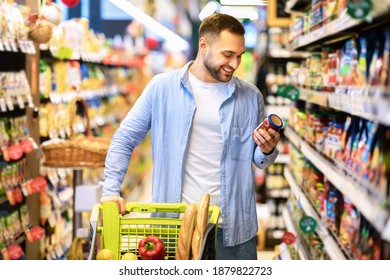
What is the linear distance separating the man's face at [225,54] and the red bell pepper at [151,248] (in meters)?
0.84

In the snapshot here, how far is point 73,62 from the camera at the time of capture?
7.48 m

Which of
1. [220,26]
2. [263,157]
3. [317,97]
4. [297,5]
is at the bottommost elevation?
[263,157]

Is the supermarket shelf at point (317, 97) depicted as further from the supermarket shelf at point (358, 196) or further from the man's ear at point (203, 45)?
the man's ear at point (203, 45)

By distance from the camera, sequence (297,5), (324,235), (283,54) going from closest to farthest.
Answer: (324,235), (297,5), (283,54)

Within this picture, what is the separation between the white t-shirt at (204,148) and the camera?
360cm

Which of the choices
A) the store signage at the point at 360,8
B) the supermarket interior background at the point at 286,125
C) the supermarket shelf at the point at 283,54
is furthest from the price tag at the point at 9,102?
the supermarket shelf at the point at 283,54

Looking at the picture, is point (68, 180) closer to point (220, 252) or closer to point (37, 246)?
point (37, 246)

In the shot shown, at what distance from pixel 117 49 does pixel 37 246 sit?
4.98 m

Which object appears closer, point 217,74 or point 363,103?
point 363,103

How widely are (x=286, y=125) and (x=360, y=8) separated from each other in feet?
15.7

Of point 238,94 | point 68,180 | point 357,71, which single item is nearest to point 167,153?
point 238,94

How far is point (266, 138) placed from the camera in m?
3.32

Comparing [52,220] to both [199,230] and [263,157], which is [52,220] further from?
[199,230]

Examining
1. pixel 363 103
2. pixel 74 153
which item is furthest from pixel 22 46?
pixel 363 103
